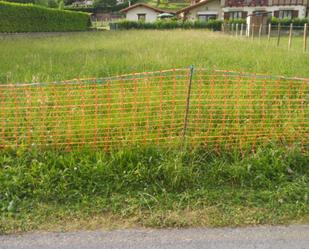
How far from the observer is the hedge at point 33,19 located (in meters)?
18.0

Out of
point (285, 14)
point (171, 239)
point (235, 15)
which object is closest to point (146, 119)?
point (171, 239)

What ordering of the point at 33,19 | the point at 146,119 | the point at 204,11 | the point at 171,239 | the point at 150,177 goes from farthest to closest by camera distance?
1. the point at 204,11
2. the point at 33,19
3. the point at 146,119
4. the point at 150,177
5. the point at 171,239

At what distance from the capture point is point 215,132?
3756 millimetres

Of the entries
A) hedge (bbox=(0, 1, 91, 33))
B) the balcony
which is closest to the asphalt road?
hedge (bbox=(0, 1, 91, 33))

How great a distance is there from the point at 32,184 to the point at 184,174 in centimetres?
151

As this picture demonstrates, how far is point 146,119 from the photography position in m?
4.00

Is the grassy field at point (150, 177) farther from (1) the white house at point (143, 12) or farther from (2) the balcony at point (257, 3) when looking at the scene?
(1) the white house at point (143, 12)

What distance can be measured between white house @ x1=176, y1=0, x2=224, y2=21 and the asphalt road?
41.9m

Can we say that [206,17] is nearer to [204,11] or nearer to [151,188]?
[204,11]

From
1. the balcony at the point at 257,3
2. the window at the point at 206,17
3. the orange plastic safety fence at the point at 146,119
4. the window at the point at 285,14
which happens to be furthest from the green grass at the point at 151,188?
the window at the point at 206,17

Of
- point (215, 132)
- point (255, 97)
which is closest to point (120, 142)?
point (215, 132)

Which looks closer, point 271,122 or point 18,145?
point 18,145

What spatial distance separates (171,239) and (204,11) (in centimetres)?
4339

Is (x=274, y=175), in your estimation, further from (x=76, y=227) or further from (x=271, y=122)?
(x=76, y=227)
